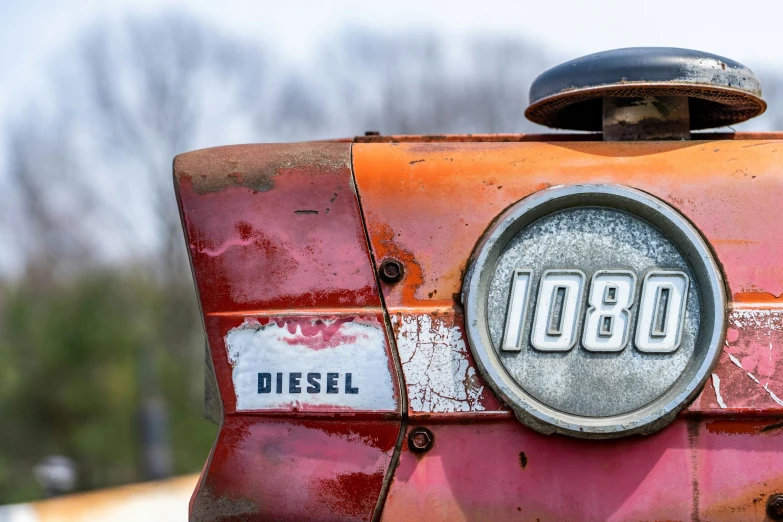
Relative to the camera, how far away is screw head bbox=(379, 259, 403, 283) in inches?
73.7

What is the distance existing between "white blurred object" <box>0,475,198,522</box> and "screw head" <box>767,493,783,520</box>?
336cm

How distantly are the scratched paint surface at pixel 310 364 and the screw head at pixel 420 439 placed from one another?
0.07 metres

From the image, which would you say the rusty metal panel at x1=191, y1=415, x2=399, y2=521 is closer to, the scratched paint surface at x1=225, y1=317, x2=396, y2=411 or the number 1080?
the scratched paint surface at x1=225, y1=317, x2=396, y2=411

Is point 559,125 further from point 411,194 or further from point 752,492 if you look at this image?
point 752,492

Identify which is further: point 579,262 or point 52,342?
point 52,342

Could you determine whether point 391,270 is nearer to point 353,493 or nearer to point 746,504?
point 353,493

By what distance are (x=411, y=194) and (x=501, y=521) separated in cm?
73

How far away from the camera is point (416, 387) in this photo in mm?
1826

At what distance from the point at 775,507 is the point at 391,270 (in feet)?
A: 3.05

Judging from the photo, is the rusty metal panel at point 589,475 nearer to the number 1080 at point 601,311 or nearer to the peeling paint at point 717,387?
the peeling paint at point 717,387

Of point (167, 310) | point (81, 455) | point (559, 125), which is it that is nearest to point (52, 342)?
point (81, 455)

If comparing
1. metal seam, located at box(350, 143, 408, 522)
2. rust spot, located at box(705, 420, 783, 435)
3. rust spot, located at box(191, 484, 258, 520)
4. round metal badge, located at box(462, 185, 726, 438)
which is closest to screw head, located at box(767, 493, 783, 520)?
rust spot, located at box(705, 420, 783, 435)

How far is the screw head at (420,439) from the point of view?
181 centimetres

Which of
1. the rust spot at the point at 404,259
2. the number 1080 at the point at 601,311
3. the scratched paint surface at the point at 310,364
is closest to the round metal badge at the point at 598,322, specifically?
the number 1080 at the point at 601,311
